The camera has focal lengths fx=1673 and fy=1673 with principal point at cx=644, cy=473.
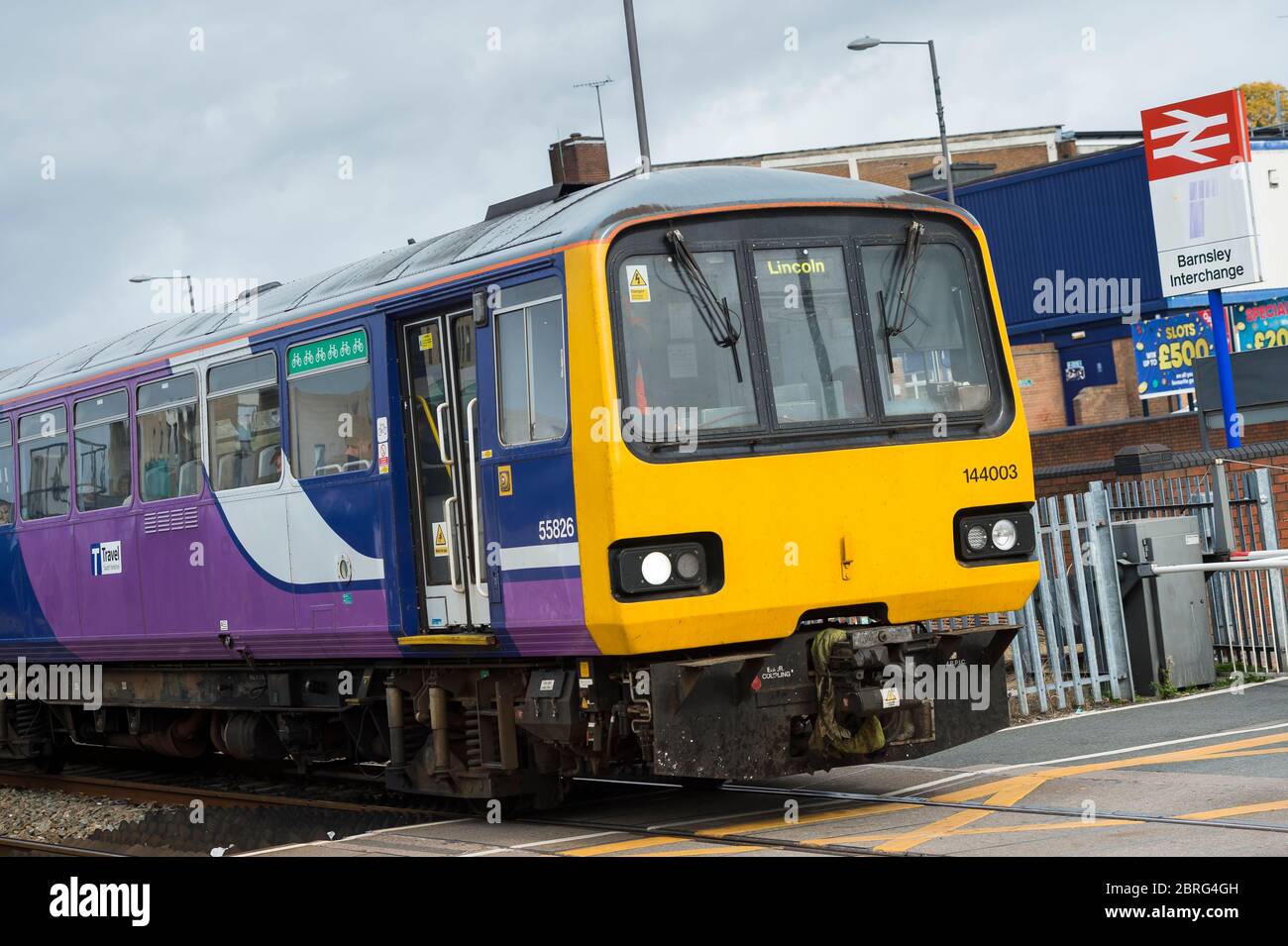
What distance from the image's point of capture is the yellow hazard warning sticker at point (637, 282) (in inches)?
340

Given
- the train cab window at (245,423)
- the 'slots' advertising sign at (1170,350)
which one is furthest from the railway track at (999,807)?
the 'slots' advertising sign at (1170,350)

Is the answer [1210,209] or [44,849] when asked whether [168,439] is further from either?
[1210,209]

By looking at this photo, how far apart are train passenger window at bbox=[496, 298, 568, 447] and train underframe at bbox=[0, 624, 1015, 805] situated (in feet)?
4.23

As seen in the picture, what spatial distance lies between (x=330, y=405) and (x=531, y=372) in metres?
2.17

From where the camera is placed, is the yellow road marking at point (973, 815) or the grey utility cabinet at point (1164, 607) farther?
the grey utility cabinet at point (1164, 607)

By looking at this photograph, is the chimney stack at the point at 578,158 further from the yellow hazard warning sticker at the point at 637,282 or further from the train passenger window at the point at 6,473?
the yellow hazard warning sticker at the point at 637,282

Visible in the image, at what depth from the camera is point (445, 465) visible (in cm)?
994

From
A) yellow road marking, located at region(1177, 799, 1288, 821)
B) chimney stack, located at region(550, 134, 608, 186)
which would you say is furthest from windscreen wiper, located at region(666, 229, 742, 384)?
chimney stack, located at region(550, 134, 608, 186)

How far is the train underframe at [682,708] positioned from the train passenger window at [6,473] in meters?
5.28

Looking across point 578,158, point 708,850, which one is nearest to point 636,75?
point 578,158

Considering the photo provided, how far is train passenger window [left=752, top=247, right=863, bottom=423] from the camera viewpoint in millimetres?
8914

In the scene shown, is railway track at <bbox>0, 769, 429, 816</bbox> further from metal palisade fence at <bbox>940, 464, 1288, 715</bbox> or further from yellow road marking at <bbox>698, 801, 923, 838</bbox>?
metal palisade fence at <bbox>940, 464, 1288, 715</bbox>

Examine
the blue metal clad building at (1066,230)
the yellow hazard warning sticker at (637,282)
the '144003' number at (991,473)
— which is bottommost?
the '144003' number at (991,473)
